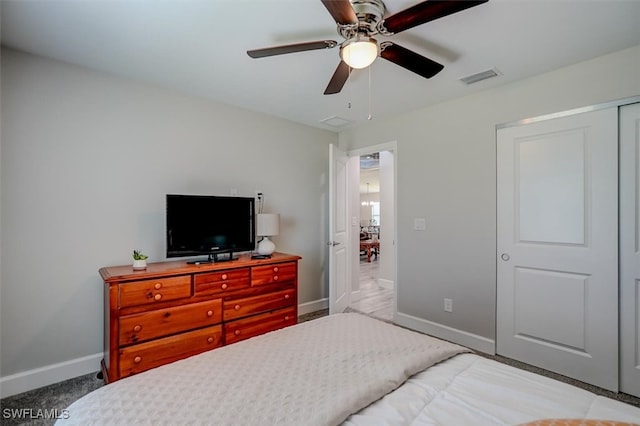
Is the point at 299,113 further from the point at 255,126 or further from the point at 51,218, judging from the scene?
the point at 51,218

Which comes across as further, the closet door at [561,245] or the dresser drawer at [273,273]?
the dresser drawer at [273,273]

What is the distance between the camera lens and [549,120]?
257cm

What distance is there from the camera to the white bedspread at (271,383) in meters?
1.00

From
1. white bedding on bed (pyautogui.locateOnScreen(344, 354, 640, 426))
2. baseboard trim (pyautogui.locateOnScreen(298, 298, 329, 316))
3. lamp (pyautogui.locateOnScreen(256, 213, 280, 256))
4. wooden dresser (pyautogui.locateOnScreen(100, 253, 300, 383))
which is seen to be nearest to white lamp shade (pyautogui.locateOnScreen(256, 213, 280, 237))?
lamp (pyautogui.locateOnScreen(256, 213, 280, 256))

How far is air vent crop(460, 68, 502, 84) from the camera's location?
253 centimetres

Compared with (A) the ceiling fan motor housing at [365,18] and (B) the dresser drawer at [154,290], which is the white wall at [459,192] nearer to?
(A) the ceiling fan motor housing at [365,18]

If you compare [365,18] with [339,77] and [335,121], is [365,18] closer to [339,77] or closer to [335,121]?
[339,77]

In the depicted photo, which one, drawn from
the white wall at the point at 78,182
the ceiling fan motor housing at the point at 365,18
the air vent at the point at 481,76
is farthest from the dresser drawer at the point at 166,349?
the air vent at the point at 481,76

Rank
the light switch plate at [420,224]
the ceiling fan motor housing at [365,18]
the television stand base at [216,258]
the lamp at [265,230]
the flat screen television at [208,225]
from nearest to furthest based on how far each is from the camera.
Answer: the ceiling fan motor housing at [365,18], the flat screen television at [208,225], the television stand base at [216,258], the lamp at [265,230], the light switch plate at [420,224]

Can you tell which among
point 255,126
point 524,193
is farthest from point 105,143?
point 524,193

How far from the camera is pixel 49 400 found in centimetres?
215

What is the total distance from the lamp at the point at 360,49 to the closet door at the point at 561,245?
1.77 meters

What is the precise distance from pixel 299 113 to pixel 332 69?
118cm

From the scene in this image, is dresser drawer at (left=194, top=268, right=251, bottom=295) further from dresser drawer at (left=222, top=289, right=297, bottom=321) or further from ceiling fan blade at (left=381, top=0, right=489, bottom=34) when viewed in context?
ceiling fan blade at (left=381, top=0, right=489, bottom=34)
